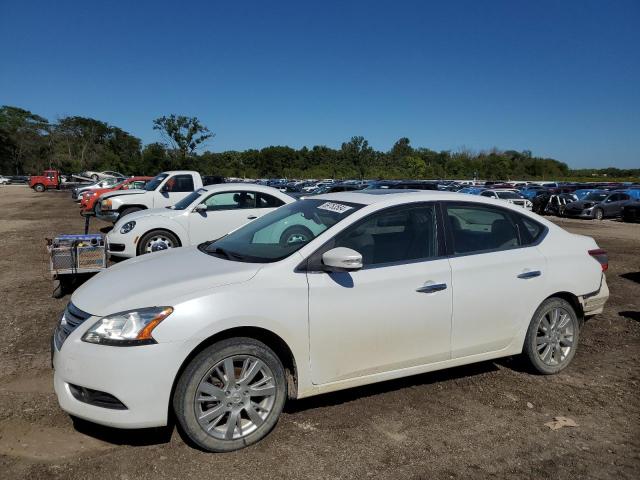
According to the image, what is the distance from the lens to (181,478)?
2.90 metres

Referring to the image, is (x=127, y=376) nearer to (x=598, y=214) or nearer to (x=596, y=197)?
(x=598, y=214)

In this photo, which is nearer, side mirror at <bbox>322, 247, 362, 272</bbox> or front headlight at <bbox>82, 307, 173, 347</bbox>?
front headlight at <bbox>82, 307, 173, 347</bbox>

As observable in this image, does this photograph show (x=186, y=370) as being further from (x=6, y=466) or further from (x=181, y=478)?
(x=6, y=466)

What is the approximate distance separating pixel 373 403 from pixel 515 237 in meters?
1.88

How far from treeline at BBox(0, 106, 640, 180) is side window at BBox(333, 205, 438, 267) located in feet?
229

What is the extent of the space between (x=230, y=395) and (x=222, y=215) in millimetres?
6645

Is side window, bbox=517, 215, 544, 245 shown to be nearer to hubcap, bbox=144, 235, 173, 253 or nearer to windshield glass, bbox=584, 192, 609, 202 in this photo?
hubcap, bbox=144, 235, 173, 253

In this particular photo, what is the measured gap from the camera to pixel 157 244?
919 centimetres

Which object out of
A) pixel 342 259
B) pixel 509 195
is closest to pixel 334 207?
pixel 342 259

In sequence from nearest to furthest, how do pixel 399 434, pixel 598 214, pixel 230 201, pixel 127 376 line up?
pixel 127 376 → pixel 399 434 → pixel 230 201 → pixel 598 214

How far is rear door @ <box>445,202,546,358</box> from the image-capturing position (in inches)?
153

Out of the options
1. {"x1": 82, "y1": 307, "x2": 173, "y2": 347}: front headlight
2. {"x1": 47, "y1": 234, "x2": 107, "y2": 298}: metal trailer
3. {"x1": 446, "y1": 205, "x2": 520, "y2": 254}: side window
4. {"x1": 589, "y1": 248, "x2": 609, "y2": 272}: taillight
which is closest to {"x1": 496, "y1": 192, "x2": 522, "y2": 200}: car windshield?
{"x1": 589, "y1": 248, "x2": 609, "y2": 272}: taillight

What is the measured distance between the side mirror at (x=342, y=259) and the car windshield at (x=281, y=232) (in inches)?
11.9

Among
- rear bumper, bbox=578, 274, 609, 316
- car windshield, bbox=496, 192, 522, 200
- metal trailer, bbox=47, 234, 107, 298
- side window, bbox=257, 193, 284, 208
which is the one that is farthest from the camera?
car windshield, bbox=496, 192, 522, 200
